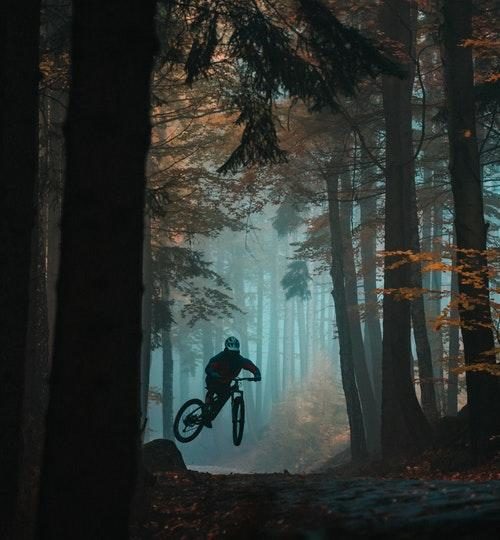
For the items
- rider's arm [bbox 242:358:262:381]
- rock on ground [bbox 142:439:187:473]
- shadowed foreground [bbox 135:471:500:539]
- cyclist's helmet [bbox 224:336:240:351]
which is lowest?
shadowed foreground [bbox 135:471:500:539]

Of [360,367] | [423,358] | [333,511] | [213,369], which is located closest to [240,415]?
[213,369]

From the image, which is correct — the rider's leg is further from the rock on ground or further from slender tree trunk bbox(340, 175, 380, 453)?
slender tree trunk bbox(340, 175, 380, 453)

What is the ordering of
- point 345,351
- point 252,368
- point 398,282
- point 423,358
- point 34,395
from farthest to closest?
1. point 345,351
2. point 423,358
3. point 398,282
4. point 252,368
5. point 34,395

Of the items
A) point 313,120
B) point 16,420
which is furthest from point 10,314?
point 313,120

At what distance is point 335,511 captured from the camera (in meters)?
5.52

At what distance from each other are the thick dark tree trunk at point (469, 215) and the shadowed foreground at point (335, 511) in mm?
3712

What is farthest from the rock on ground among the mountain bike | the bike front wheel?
the bike front wheel

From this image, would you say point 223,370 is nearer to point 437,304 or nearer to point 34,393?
point 34,393

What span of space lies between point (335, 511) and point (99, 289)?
2828 millimetres

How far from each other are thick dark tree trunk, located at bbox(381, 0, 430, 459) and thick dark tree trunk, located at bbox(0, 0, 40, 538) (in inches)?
311

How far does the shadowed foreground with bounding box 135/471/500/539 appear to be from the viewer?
4793 millimetres

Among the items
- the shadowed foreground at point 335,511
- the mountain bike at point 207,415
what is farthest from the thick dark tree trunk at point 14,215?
the mountain bike at point 207,415

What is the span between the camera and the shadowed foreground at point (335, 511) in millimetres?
4793

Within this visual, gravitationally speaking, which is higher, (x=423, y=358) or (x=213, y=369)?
(x=423, y=358)
